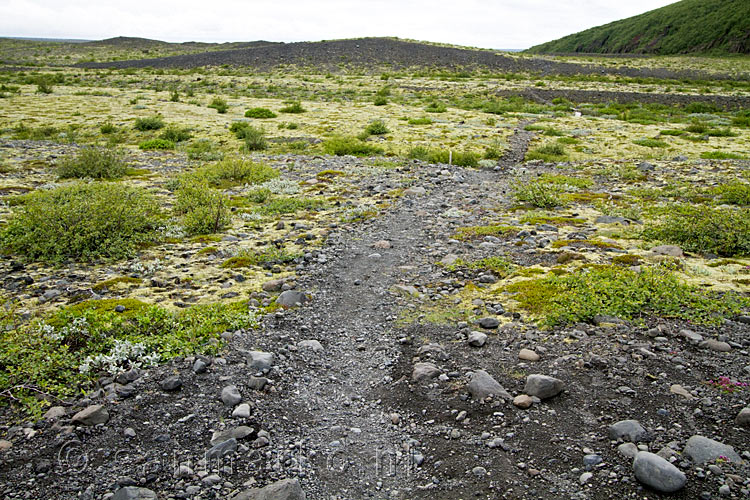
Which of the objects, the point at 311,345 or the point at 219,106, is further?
the point at 219,106

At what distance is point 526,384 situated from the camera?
5.30m

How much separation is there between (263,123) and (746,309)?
81.3ft

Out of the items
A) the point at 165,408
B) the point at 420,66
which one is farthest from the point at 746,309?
the point at 420,66

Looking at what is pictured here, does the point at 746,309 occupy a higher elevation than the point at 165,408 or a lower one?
higher

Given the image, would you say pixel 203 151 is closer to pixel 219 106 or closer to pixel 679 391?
pixel 219 106

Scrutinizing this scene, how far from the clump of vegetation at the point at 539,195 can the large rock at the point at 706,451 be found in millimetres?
9204

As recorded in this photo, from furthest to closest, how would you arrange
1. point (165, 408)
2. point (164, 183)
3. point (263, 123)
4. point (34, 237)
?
point (263, 123), point (164, 183), point (34, 237), point (165, 408)

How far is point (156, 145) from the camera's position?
70.0 feet

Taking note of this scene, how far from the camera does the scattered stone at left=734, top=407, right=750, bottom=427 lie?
14.5ft

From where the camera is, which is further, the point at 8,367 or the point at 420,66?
the point at 420,66

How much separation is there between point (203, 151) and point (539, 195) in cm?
1383

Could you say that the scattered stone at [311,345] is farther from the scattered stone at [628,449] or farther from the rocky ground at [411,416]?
the scattered stone at [628,449]

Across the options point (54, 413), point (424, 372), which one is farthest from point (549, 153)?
point (54, 413)

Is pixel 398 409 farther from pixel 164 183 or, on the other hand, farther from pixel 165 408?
pixel 164 183
